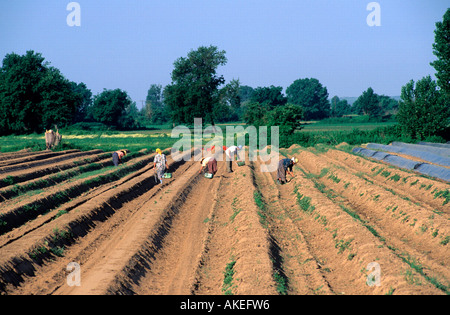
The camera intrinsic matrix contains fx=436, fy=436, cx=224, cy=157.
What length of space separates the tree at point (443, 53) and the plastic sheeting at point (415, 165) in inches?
394

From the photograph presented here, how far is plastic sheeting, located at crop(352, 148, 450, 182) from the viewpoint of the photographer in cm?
1939

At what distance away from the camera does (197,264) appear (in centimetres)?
956

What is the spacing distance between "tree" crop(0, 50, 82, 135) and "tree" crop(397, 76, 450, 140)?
39784 mm

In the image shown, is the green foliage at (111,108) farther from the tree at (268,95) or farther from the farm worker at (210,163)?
the farm worker at (210,163)

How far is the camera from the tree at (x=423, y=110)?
3519 centimetres

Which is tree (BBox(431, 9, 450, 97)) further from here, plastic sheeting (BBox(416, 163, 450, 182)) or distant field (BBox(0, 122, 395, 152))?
plastic sheeting (BBox(416, 163, 450, 182))

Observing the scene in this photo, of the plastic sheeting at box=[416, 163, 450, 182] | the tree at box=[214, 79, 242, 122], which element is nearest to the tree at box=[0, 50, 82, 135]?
the tree at box=[214, 79, 242, 122]

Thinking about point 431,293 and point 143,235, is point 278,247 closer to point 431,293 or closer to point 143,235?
point 143,235

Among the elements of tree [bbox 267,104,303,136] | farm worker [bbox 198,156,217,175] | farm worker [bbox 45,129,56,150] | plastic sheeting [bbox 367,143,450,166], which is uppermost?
tree [bbox 267,104,303,136]

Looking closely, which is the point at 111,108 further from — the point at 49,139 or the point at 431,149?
the point at 431,149

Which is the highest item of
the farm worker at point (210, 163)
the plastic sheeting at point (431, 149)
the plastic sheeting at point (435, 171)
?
the farm worker at point (210, 163)

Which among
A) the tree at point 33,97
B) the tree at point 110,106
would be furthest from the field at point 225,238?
the tree at point 110,106

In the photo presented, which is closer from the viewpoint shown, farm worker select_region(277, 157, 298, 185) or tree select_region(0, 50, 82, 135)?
farm worker select_region(277, 157, 298, 185)

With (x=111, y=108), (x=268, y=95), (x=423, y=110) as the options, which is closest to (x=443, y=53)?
(x=423, y=110)
